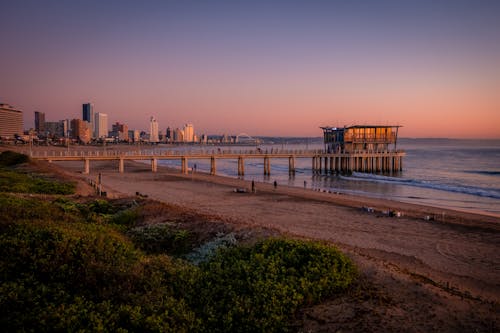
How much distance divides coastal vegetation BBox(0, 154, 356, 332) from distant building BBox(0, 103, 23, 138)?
669ft

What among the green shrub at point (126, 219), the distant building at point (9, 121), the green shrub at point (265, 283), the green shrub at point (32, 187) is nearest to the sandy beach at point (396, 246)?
the green shrub at point (265, 283)

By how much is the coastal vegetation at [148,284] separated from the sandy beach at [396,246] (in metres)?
0.68

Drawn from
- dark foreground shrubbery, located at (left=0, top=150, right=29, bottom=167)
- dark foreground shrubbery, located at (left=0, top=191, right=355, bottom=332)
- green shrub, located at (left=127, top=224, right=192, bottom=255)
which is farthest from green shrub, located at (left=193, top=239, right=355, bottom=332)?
dark foreground shrubbery, located at (left=0, top=150, right=29, bottom=167)

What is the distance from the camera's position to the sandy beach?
6.66 m

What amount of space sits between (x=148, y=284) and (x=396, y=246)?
41.2 ft

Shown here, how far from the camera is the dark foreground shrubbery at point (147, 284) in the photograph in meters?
5.61

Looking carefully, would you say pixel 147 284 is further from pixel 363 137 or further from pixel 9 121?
pixel 9 121

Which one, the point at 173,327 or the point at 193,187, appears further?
the point at 193,187

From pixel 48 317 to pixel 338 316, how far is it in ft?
15.1

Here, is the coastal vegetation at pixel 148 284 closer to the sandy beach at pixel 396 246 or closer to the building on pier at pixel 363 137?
the sandy beach at pixel 396 246

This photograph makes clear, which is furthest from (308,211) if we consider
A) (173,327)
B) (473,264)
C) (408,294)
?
(173,327)

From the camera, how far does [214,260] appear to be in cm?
869

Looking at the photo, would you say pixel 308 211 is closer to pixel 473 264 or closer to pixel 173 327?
pixel 473 264

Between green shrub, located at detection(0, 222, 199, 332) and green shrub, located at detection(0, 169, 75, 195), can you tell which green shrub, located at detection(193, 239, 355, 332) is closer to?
green shrub, located at detection(0, 222, 199, 332)
